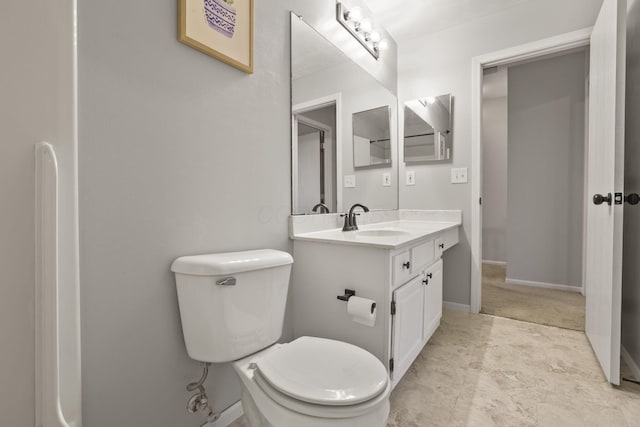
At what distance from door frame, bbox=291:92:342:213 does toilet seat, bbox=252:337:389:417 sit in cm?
76

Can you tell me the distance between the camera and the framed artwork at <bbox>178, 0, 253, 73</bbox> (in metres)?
1.05

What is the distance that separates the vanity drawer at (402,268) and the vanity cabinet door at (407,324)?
0.04 meters

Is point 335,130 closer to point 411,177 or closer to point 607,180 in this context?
point 411,177

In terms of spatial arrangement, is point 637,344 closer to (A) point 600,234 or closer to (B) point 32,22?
(A) point 600,234

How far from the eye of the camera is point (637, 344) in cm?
157

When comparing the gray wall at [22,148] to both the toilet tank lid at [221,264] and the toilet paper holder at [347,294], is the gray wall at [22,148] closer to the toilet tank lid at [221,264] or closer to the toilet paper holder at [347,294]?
the toilet tank lid at [221,264]

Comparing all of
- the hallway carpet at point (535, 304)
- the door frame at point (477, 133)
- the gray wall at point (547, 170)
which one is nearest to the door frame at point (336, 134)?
the door frame at point (477, 133)

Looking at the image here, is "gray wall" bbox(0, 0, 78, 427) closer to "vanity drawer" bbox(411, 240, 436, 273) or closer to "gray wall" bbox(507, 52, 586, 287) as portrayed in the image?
"vanity drawer" bbox(411, 240, 436, 273)

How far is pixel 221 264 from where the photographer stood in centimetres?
97

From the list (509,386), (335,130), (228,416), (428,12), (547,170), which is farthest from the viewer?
(547,170)

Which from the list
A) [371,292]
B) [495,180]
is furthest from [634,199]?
[495,180]

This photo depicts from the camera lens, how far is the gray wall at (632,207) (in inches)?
62.2

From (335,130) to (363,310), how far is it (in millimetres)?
1148

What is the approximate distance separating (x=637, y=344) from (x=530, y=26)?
7.03 feet
